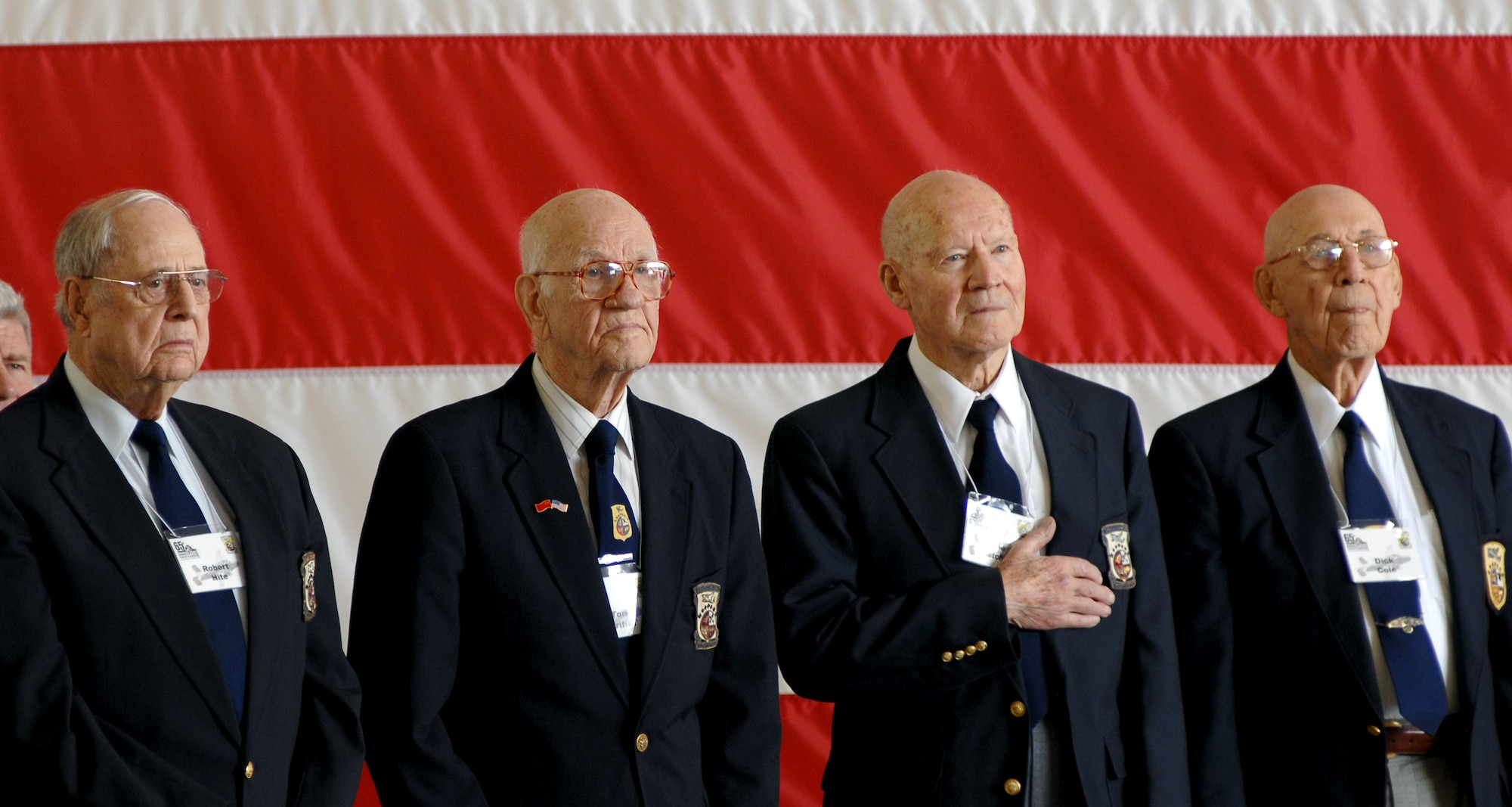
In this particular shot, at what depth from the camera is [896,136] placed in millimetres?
3389

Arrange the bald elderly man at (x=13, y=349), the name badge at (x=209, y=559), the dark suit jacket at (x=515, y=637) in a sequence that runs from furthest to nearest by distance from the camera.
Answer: the bald elderly man at (x=13, y=349) < the dark suit jacket at (x=515, y=637) < the name badge at (x=209, y=559)

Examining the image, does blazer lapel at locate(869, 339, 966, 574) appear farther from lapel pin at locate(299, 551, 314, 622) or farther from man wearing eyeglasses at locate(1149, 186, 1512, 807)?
lapel pin at locate(299, 551, 314, 622)

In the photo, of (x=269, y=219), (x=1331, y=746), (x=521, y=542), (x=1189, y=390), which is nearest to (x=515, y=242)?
(x=269, y=219)

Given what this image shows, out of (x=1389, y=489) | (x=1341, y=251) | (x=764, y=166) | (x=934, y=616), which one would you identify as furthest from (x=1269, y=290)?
(x=764, y=166)

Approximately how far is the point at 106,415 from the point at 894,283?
122 centimetres

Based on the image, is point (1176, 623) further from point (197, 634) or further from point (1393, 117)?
point (1393, 117)

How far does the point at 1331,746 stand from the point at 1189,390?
128 centimetres

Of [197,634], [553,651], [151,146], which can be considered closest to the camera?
[197,634]

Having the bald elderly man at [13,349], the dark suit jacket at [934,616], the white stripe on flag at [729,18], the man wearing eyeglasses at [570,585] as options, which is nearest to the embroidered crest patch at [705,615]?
the man wearing eyeglasses at [570,585]

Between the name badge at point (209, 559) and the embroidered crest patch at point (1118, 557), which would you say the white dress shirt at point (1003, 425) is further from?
the name badge at point (209, 559)

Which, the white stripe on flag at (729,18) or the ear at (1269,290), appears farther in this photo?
the white stripe on flag at (729,18)

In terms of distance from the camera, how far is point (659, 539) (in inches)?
84.2

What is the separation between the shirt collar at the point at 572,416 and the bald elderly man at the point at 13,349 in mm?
1087

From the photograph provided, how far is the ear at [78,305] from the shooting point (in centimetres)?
197
